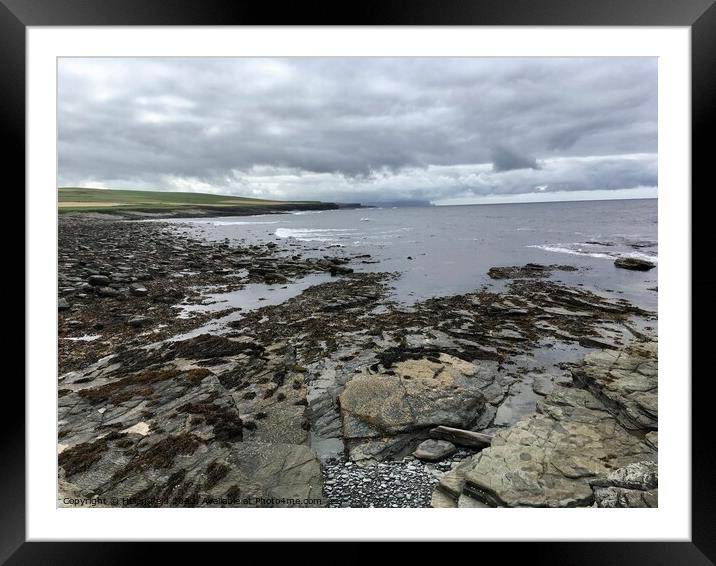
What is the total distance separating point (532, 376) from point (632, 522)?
4.21 meters

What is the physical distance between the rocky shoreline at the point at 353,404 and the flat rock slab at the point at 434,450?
16 mm

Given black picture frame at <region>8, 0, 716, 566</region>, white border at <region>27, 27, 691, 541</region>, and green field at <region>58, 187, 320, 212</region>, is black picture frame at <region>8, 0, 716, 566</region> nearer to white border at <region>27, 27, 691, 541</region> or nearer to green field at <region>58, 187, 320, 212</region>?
white border at <region>27, 27, 691, 541</region>

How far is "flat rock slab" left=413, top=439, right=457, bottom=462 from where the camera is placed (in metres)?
4.16

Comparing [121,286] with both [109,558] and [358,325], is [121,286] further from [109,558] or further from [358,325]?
[109,558]

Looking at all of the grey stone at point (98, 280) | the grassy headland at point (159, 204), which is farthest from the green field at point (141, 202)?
the grey stone at point (98, 280)

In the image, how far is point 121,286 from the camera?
10945 millimetres

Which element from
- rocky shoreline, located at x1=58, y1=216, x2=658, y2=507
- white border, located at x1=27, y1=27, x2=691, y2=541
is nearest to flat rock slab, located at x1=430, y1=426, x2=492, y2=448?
rocky shoreline, located at x1=58, y1=216, x2=658, y2=507

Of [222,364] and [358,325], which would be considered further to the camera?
[358,325]
